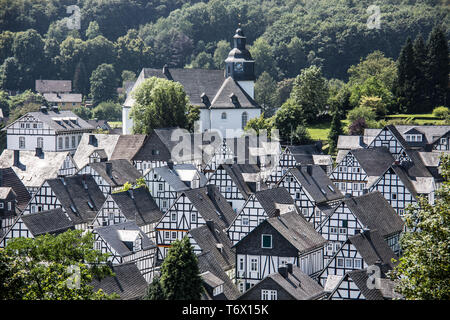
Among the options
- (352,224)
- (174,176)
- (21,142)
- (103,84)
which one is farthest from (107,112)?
(352,224)

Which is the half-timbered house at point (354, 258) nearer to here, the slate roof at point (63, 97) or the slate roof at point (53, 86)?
the slate roof at point (63, 97)

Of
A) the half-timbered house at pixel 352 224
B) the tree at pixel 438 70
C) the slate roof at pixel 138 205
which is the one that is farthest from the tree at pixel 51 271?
the tree at pixel 438 70

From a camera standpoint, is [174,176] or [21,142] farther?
[21,142]

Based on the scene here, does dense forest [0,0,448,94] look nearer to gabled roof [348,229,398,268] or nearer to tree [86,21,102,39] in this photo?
tree [86,21,102,39]

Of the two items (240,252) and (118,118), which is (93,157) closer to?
(240,252)

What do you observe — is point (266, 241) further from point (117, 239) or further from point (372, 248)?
point (117, 239)
